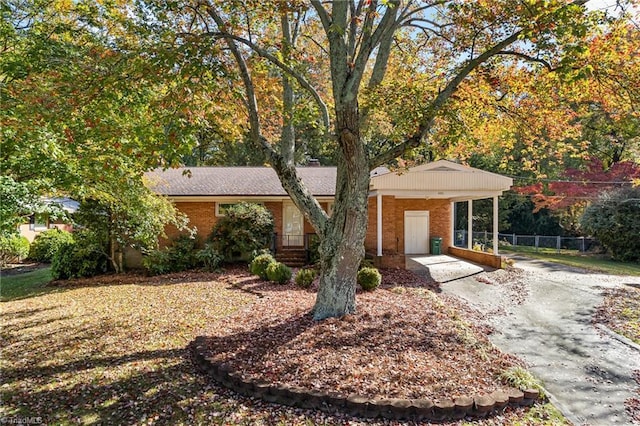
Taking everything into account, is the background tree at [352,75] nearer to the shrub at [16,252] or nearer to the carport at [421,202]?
the carport at [421,202]

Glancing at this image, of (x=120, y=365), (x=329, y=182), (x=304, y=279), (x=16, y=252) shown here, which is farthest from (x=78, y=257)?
(x=329, y=182)

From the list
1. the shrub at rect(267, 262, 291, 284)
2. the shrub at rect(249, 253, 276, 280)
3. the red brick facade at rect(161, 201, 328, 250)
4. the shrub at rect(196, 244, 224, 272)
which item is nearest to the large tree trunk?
the shrub at rect(267, 262, 291, 284)

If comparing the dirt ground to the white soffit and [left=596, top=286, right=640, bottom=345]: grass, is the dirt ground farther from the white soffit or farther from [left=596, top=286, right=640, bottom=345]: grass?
the white soffit

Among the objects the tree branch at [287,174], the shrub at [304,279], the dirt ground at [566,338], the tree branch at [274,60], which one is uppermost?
the tree branch at [274,60]

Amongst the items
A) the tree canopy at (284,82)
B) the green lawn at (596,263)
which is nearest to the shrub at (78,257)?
the tree canopy at (284,82)

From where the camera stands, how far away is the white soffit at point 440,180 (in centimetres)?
1427

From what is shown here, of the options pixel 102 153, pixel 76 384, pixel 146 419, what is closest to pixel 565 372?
pixel 146 419

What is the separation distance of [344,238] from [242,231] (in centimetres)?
875

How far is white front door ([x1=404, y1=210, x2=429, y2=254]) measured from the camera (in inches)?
760

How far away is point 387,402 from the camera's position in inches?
171

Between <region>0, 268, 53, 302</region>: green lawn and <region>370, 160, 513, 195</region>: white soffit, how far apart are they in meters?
12.4

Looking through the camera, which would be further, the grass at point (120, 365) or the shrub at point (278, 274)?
the shrub at point (278, 274)

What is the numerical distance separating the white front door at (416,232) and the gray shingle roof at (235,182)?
4.70 meters

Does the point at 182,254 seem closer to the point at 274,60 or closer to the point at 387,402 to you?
the point at 274,60
